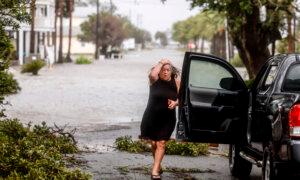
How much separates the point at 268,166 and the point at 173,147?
4.81m

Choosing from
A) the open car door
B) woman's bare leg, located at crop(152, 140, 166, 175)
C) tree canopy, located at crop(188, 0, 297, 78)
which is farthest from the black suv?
tree canopy, located at crop(188, 0, 297, 78)

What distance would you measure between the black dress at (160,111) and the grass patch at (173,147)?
9.94ft

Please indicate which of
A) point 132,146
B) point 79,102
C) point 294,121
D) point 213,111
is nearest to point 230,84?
point 213,111

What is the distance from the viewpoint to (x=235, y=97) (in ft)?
30.8

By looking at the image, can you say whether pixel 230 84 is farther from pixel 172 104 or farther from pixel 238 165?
pixel 238 165

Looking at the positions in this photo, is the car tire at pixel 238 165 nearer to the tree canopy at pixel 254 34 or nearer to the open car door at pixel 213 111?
the open car door at pixel 213 111

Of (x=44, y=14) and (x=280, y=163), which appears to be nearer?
(x=280, y=163)

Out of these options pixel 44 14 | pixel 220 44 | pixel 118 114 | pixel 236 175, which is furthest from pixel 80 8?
pixel 236 175

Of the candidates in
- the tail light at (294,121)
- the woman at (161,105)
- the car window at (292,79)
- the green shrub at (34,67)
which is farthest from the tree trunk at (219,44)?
the tail light at (294,121)

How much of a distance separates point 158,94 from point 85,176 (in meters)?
1.76

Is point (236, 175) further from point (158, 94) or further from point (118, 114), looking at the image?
point (118, 114)

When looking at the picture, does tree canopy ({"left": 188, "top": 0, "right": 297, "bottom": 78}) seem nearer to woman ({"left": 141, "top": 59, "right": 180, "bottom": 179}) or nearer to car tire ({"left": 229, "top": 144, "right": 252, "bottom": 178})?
car tire ({"left": 229, "top": 144, "right": 252, "bottom": 178})

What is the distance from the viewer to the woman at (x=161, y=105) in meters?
9.69

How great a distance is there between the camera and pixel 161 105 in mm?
9750
